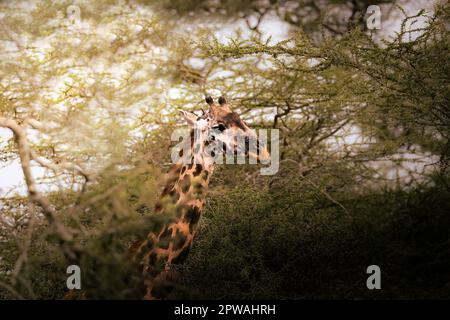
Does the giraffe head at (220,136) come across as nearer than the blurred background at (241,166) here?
No

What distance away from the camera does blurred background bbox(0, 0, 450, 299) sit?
8.33 ft

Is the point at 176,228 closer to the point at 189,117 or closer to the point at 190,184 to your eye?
the point at 190,184

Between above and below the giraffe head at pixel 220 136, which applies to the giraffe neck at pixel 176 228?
below

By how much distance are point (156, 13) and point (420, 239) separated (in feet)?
18.7

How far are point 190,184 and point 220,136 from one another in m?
0.39

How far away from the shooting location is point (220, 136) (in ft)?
11.0

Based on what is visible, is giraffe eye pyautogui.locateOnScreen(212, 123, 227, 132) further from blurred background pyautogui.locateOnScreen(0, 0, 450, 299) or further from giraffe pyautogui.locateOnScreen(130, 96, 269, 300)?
blurred background pyautogui.locateOnScreen(0, 0, 450, 299)

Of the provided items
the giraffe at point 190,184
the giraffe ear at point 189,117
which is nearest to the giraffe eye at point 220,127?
the giraffe at point 190,184

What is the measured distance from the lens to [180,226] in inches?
122

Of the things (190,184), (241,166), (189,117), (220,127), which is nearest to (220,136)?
(220,127)

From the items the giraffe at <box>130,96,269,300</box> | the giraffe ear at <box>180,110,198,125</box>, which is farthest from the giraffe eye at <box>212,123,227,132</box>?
the giraffe ear at <box>180,110,198,125</box>

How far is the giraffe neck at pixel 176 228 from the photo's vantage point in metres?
2.92

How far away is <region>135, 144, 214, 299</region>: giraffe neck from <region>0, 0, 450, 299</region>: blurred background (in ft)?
0.68

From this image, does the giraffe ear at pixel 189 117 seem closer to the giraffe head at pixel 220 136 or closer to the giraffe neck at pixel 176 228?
the giraffe head at pixel 220 136
